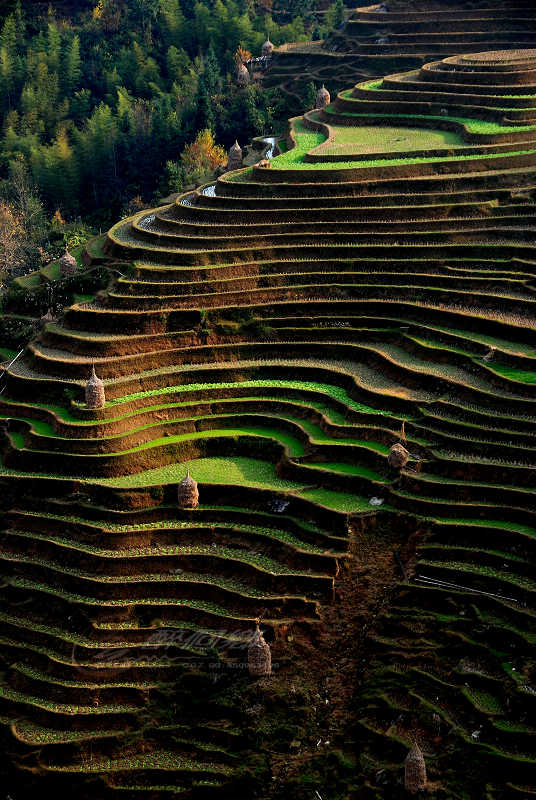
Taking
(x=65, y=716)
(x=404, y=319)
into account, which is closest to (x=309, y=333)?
(x=404, y=319)

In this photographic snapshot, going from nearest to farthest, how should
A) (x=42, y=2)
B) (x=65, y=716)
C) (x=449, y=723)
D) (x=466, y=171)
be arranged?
(x=449, y=723) → (x=65, y=716) → (x=466, y=171) → (x=42, y=2)

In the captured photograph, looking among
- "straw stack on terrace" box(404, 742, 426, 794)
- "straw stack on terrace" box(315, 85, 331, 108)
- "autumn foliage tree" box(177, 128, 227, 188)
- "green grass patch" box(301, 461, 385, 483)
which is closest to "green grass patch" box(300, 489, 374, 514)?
"green grass patch" box(301, 461, 385, 483)

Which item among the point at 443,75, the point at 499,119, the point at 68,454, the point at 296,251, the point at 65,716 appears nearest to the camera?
the point at 65,716

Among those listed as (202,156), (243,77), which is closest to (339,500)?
(202,156)

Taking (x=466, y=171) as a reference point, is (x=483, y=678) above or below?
below

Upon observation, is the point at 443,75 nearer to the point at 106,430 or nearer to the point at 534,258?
the point at 534,258

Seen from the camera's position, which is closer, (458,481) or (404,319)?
(458,481)

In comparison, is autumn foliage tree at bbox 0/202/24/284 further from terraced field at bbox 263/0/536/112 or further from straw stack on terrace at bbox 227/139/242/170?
terraced field at bbox 263/0/536/112
